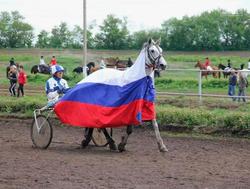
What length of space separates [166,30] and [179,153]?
59.3 meters

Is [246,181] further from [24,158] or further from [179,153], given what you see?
[24,158]

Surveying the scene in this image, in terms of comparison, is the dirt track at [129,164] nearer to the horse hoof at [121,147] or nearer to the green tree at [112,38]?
the horse hoof at [121,147]

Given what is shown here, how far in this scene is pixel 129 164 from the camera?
1116 cm

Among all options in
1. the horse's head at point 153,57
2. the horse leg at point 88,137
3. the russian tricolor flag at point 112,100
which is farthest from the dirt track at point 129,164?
the horse's head at point 153,57

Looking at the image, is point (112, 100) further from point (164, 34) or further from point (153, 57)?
point (164, 34)

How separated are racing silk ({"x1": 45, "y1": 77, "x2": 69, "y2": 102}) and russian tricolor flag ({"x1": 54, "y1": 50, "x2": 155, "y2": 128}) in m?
0.34

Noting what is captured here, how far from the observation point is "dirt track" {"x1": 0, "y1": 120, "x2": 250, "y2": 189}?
30.2 ft

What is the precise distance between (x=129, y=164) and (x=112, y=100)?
206cm

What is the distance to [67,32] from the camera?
3295 inches

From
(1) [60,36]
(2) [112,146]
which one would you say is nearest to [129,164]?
(2) [112,146]

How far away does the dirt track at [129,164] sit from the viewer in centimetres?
921

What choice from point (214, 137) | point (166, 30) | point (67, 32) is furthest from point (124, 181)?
point (67, 32)

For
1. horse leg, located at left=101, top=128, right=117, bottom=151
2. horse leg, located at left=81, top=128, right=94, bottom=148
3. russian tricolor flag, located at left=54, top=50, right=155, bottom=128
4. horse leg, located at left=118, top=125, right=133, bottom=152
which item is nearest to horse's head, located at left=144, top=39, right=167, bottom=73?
russian tricolor flag, located at left=54, top=50, right=155, bottom=128

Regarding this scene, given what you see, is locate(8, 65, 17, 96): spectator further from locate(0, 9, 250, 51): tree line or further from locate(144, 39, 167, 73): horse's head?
locate(0, 9, 250, 51): tree line
